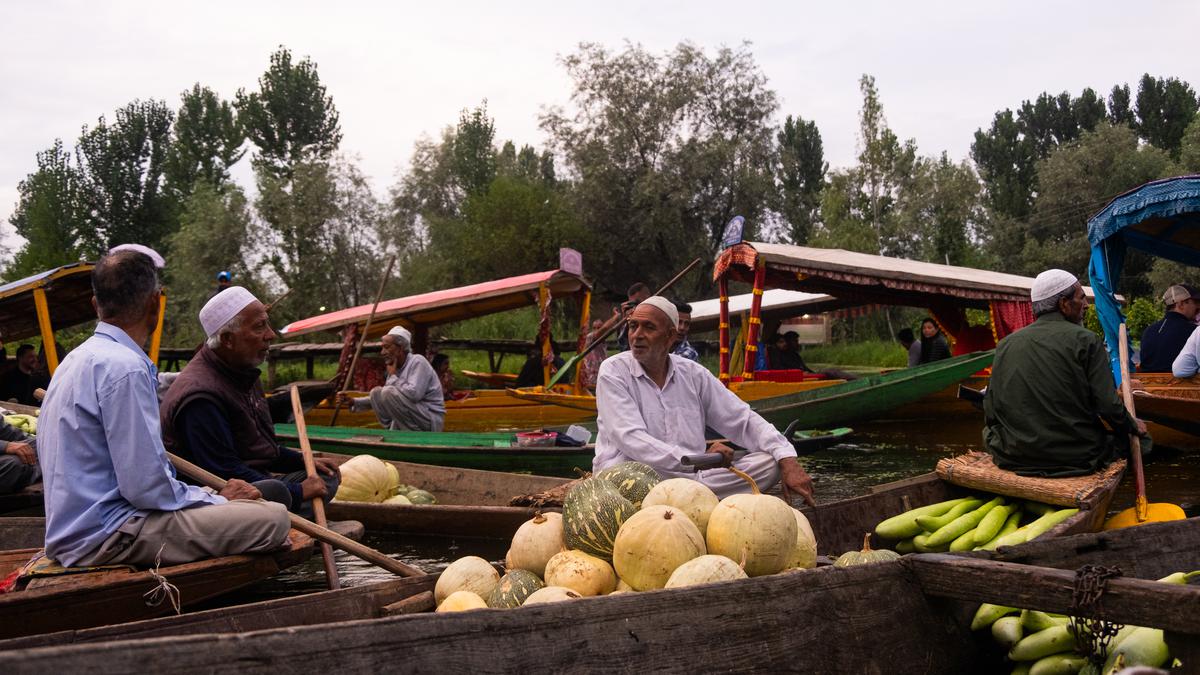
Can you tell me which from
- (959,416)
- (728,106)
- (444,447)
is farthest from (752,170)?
(444,447)

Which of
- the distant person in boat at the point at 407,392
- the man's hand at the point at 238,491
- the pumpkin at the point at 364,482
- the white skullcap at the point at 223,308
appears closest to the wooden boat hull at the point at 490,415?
the distant person in boat at the point at 407,392

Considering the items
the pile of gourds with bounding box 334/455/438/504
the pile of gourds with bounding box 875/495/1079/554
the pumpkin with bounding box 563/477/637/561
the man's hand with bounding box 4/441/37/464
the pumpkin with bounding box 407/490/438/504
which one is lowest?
the pile of gourds with bounding box 875/495/1079/554

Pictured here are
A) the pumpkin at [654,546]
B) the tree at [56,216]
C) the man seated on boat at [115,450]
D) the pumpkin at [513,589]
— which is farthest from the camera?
the tree at [56,216]

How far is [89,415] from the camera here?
11.0ft

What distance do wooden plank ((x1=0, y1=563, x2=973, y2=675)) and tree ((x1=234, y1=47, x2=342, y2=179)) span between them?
39045 millimetres

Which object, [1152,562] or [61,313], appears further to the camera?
[61,313]

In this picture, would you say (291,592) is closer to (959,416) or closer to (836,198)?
(959,416)

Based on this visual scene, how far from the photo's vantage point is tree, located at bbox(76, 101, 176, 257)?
1500 inches

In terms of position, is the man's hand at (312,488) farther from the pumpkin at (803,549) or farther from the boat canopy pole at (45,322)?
the boat canopy pole at (45,322)

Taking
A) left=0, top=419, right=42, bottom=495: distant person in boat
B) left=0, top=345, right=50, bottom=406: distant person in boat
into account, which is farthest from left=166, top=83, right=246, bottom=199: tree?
left=0, top=419, right=42, bottom=495: distant person in boat

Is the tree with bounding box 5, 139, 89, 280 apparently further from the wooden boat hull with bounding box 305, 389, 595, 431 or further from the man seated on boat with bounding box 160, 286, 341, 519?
the man seated on boat with bounding box 160, 286, 341, 519

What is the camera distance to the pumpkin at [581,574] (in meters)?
3.02

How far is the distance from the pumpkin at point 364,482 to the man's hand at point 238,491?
2.51 m

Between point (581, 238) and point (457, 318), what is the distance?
21.0 m
